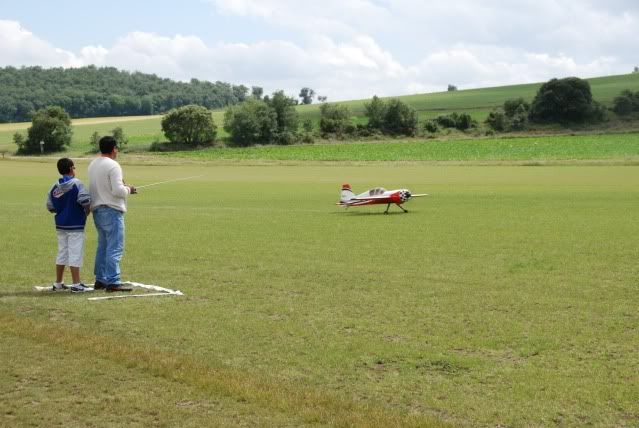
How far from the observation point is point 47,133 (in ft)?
329

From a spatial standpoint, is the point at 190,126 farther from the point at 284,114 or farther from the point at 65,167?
the point at 65,167

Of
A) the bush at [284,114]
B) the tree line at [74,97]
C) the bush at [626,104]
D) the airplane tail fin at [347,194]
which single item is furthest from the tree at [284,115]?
the airplane tail fin at [347,194]

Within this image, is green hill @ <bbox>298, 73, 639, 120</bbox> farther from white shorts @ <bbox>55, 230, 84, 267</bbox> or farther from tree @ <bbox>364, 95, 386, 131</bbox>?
white shorts @ <bbox>55, 230, 84, 267</bbox>

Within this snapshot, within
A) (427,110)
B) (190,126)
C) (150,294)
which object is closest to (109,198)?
(150,294)

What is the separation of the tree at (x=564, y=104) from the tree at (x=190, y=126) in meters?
45.2

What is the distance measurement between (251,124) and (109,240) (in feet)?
304

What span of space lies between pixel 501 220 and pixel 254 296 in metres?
13.6

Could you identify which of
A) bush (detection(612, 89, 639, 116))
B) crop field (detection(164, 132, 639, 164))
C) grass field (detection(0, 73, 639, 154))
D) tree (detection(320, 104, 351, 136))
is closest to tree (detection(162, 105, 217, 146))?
grass field (detection(0, 73, 639, 154))

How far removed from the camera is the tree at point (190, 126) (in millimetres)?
101188

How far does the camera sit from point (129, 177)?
2228 inches

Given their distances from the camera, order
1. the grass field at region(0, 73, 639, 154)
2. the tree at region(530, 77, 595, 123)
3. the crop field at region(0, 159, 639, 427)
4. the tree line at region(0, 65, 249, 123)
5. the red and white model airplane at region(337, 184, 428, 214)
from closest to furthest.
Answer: the crop field at region(0, 159, 639, 427)
the red and white model airplane at region(337, 184, 428, 214)
the tree at region(530, 77, 595, 123)
the grass field at region(0, 73, 639, 154)
the tree line at region(0, 65, 249, 123)

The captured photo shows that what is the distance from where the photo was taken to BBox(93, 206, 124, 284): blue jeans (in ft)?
38.0

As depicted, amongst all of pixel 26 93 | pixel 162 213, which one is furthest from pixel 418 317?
pixel 26 93

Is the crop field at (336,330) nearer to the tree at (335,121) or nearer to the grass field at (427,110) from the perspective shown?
the tree at (335,121)
